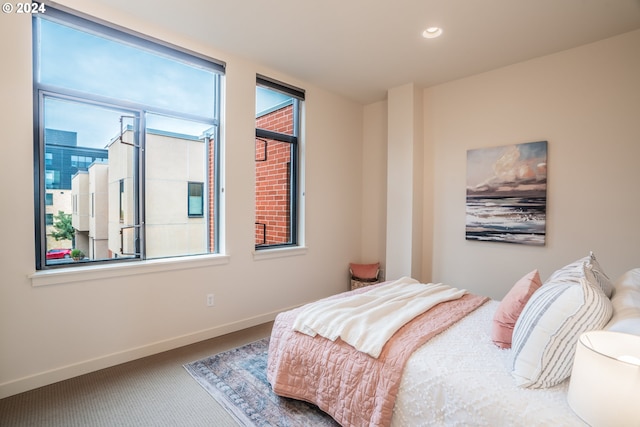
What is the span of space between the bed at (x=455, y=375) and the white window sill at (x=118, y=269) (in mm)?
1245

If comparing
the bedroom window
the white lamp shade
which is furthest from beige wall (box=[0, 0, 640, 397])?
the white lamp shade

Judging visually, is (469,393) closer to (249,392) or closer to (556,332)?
(556,332)

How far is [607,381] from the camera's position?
896 mm

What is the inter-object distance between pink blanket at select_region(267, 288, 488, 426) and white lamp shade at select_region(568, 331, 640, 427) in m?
0.67

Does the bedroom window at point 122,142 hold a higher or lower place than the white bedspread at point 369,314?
higher

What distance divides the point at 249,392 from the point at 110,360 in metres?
1.18

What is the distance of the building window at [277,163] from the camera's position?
3.47 meters

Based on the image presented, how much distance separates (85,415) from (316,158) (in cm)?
304

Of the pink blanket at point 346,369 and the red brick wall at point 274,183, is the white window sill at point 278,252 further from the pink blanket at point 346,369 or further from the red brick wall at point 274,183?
the pink blanket at point 346,369

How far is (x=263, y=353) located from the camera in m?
2.60

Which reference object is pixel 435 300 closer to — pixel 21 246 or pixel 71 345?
pixel 71 345

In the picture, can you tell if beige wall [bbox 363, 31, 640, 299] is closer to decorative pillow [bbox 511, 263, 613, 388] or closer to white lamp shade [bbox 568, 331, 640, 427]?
decorative pillow [bbox 511, 263, 613, 388]

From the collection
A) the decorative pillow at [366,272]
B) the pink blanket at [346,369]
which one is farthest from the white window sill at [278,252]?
the pink blanket at [346,369]

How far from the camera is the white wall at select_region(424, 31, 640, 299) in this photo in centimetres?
266
